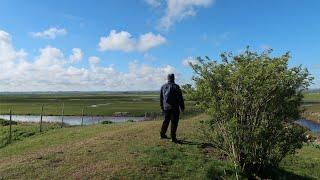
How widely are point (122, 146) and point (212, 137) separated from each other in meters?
3.62

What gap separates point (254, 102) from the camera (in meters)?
15.4

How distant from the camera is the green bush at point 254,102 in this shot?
15047 mm

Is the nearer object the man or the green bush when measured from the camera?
the green bush

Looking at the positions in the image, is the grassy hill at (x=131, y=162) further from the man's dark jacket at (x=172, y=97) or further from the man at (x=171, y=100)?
the man's dark jacket at (x=172, y=97)

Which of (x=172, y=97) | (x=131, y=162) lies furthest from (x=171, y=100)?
(x=131, y=162)

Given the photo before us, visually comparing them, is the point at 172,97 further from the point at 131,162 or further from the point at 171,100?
the point at 131,162

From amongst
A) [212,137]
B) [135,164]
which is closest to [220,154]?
[212,137]

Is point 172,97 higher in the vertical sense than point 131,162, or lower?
higher

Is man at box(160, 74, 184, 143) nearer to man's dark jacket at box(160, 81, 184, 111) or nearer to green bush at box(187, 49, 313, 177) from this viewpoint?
man's dark jacket at box(160, 81, 184, 111)

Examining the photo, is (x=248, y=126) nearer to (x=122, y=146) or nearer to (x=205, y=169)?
(x=205, y=169)

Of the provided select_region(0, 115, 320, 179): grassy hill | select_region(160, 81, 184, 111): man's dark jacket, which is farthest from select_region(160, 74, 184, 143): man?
select_region(0, 115, 320, 179): grassy hill

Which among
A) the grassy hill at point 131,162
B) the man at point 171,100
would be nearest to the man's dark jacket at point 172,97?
the man at point 171,100

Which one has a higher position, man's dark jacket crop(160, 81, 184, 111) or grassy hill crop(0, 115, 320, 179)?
man's dark jacket crop(160, 81, 184, 111)

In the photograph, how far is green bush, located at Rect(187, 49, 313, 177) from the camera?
49.4ft
